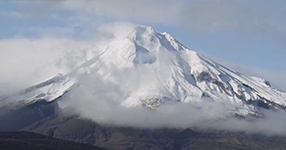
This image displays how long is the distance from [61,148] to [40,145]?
6162mm

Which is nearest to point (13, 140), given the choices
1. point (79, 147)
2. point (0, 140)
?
point (0, 140)

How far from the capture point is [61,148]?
185000mm

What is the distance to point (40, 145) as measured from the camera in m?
182

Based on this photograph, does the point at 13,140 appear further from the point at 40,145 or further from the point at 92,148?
the point at 92,148

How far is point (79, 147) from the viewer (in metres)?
191

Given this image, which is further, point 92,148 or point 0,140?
point 92,148

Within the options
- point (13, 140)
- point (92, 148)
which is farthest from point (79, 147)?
point (13, 140)

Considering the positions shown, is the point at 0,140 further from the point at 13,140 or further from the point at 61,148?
the point at 61,148

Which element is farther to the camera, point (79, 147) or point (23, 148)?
point (79, 147)

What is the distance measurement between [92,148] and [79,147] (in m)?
4.02

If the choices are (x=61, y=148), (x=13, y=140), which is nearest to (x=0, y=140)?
(x=13, y=140)

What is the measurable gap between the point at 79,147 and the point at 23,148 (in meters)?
19.9

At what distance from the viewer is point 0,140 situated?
180 m

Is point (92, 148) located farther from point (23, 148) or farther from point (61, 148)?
point (23, 148)
